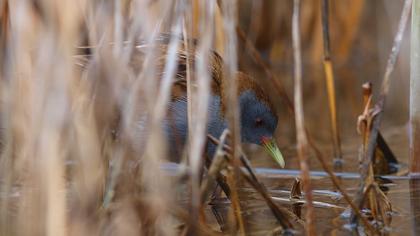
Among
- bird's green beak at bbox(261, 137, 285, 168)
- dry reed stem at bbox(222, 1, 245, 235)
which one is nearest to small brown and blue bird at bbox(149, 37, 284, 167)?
bird's green beak at bbox(261, 137, 285, 168)

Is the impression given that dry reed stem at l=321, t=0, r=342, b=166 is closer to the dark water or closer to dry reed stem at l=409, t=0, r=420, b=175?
the dark water

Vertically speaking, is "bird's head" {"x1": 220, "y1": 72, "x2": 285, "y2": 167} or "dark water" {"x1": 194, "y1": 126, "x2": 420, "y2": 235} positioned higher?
"bird's head" {"x1": 220, "y1": 72, "x2": 285, "y2": 167}

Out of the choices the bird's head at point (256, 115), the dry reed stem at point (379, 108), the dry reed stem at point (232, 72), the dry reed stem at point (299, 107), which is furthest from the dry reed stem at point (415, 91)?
the dry reed stem at point (232, 72)

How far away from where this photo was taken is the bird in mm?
3341

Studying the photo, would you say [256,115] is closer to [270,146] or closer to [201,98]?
[270,146]

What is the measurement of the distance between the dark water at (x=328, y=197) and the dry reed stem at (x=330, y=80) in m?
0.09

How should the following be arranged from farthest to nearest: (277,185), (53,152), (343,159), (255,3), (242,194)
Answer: (255,3), (343,159), (277,185), (242,194), (53,152)

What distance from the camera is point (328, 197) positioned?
142 inches

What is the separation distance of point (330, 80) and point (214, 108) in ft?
2.21

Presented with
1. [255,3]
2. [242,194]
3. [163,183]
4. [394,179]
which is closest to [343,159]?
[394,179]

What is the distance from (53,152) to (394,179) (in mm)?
1930

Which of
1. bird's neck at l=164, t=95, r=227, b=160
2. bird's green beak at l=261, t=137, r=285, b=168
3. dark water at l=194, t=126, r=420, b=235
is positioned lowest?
dark water at l=194, t=126, r=420, b=235

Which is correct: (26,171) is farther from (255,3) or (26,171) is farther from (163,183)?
(255,3)

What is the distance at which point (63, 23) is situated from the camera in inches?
99.1
